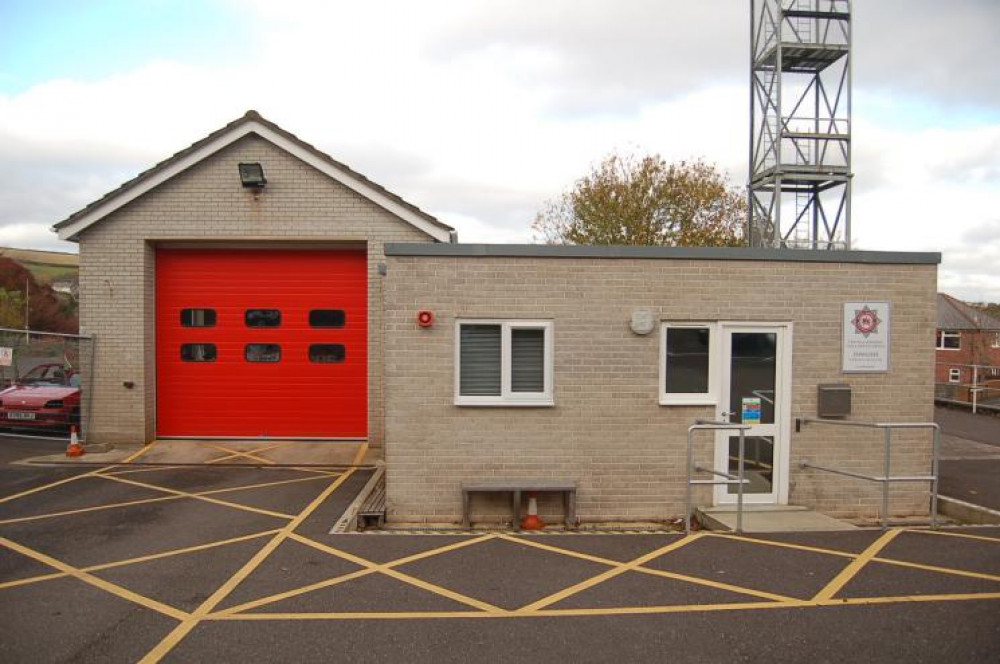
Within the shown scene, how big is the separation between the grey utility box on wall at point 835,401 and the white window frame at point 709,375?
4.11 ft

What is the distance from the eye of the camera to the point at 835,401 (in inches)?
300

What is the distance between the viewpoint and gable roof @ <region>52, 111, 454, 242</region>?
11.0 metres

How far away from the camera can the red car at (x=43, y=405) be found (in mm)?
11812

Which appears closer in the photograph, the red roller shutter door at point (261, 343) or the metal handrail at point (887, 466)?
the metal handrail at point (887, 466)

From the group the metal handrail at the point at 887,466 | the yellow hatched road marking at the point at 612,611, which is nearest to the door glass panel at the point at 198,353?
the yellow hatched road marking at the point at 612,611

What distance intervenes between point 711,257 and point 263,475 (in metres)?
6.84

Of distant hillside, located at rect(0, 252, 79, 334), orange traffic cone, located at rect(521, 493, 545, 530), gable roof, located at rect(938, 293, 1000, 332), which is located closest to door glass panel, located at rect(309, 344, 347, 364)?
orange traffic cone, located at rect(521, 493, 545, 530)

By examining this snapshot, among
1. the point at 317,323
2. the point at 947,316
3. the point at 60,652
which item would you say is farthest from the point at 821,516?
the point at 947,316

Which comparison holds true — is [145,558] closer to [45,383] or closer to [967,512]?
[45,383]

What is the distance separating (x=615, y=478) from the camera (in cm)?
750

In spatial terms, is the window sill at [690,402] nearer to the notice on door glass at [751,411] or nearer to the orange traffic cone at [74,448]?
the notice on door glass at [751,411]

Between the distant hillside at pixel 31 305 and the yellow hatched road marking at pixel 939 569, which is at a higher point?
the distant hillside at pixel 31 305

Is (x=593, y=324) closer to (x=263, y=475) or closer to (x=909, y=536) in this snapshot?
(x=909, y=536)

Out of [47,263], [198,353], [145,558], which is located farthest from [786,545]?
[47,263]
